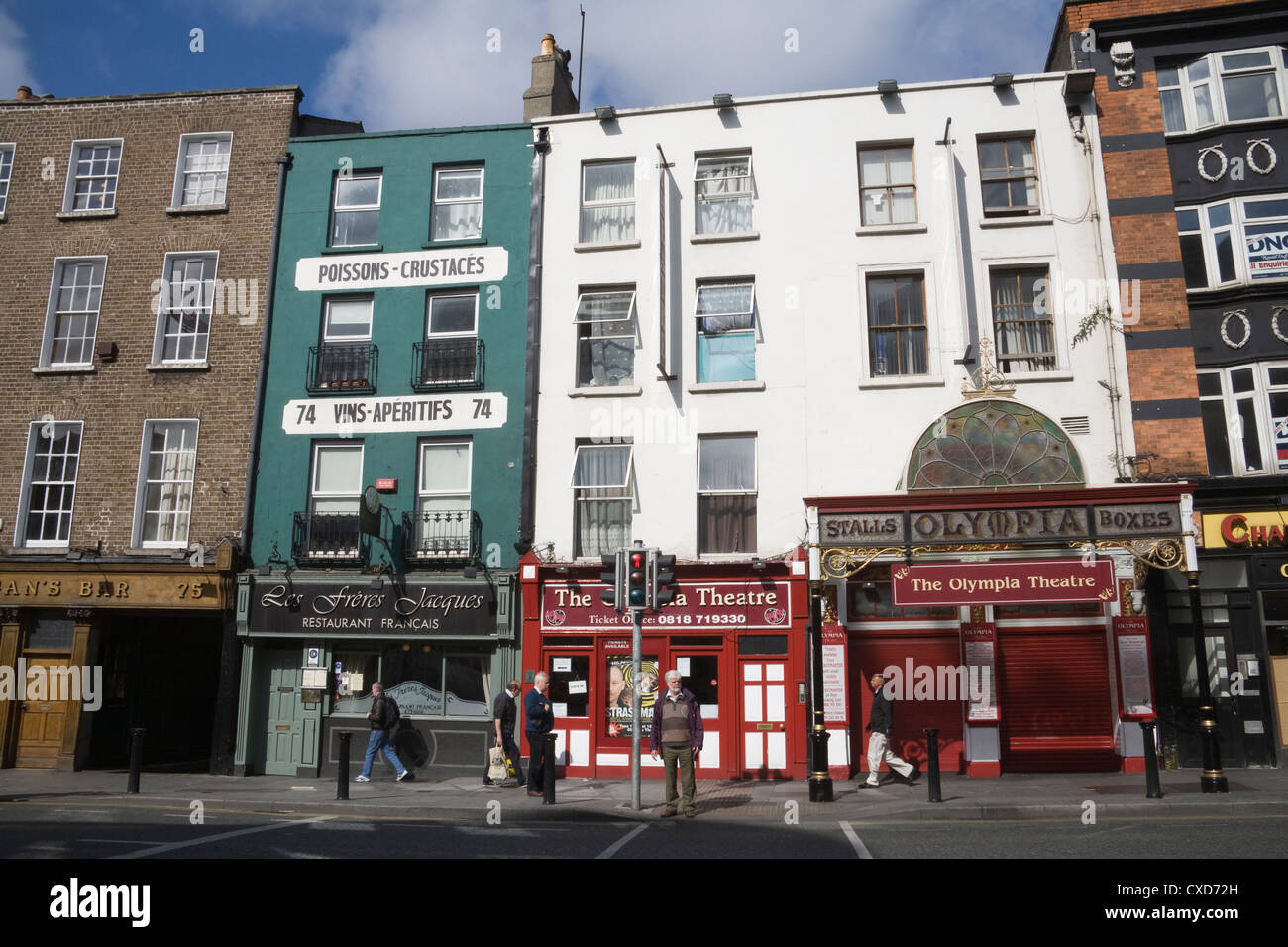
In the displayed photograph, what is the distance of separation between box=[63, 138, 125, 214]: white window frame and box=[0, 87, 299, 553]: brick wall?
13 centimetres

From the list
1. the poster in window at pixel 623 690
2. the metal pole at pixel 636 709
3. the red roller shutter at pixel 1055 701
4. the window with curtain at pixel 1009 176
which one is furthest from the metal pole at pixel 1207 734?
the poster in window at pixel 623 690

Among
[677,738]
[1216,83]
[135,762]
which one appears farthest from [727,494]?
[1216,83]

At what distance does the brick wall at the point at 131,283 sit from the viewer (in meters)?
20.1

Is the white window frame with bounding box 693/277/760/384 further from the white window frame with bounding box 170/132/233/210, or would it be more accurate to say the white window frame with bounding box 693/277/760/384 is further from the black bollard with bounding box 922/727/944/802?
the white window frame with bounding box 170/132/233/210

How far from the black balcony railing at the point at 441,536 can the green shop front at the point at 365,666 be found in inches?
21.0

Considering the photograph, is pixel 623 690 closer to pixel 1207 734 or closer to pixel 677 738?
pixel 677 738

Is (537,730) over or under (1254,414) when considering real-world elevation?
under

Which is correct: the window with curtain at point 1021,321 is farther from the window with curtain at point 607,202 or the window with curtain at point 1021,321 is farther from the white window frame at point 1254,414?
the window with curtain at point 607,202

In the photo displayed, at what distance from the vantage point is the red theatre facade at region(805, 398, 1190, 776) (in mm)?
15703

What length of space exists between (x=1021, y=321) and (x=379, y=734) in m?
14.5

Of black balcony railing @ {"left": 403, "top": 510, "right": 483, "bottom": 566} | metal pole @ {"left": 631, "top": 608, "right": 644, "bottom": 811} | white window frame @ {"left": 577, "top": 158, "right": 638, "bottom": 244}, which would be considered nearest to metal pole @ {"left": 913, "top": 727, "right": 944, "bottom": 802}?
metal pole @ {"left": 631, "top": 608, "right": 644, "bottom": 811}

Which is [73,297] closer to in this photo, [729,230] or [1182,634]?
[729,230]

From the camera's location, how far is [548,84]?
70.5ft
